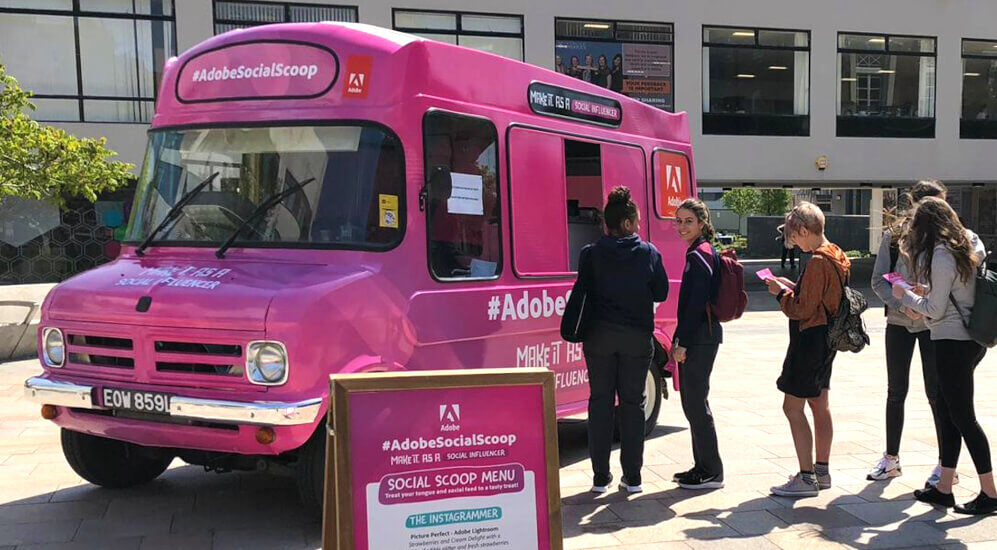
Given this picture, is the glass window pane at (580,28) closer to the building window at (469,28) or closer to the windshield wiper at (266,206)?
the building window at (469,28)

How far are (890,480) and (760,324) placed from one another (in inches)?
429

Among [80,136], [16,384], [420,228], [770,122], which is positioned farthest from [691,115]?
[420,228]

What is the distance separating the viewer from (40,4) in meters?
17.7

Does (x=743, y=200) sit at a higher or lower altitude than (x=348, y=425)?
higher

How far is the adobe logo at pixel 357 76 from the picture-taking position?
483 cm

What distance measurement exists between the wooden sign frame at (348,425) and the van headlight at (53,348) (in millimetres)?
2263

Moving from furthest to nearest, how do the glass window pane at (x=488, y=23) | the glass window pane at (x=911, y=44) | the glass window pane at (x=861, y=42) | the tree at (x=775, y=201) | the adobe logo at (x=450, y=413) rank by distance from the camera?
the tree at (x=775, y=201), the glass window pane at (x=911, y=44), the glass window pane at (x=861, y=42), the glass window pane at (x=488, y=23), the adobe logo at (x=450, y=413)

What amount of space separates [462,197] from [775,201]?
48.5m

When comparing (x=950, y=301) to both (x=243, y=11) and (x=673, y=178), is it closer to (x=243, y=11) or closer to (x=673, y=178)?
(x=673, y=178)

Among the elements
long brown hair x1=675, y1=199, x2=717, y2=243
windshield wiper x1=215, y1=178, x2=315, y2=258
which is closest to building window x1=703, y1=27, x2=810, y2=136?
long brown hair x1=675, y1=199, x2=717, y2=243

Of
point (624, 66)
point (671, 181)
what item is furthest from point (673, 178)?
point (624, 66)

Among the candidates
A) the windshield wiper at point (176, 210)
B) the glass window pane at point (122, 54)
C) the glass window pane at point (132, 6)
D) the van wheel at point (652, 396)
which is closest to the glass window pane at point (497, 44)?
the glass window pane at point (132, 6)

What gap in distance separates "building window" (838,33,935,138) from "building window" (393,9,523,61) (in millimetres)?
8869

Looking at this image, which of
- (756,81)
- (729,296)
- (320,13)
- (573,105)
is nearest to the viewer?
(729,296)
